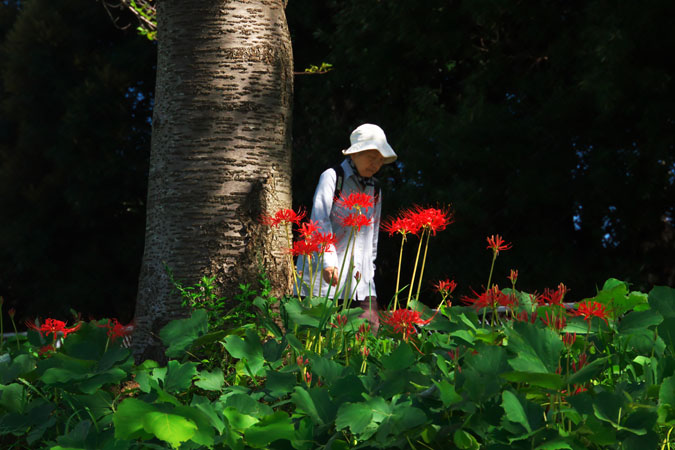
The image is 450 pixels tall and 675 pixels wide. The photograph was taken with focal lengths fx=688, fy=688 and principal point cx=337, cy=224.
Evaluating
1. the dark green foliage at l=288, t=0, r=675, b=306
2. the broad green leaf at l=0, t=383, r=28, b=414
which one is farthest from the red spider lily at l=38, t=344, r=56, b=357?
the dark green foliage at l=288, t=0, r=675, b=306

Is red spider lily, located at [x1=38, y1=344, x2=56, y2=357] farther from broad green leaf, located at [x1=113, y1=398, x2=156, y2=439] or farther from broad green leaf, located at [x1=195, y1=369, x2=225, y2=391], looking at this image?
broad green leaf, located at [x1=113, y1=398, x2=156, y2=439]

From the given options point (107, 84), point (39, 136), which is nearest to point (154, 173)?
point (107, 84)

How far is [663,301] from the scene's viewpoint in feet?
6.81

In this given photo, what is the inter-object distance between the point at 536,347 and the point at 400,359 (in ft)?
1.12

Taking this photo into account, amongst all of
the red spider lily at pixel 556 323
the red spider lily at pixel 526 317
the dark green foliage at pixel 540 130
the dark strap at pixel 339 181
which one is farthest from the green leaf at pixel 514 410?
the dark green foliage at pixel 540 130

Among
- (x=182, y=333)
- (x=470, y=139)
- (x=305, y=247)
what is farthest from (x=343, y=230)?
(x=470, y=139)

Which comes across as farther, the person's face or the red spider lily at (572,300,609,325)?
the person's face

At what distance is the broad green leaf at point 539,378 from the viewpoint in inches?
54.7

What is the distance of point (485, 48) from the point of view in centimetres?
922

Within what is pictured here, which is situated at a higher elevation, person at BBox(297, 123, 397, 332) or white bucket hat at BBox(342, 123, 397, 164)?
white bucket hat at BBox(342, 123, 397, 164)

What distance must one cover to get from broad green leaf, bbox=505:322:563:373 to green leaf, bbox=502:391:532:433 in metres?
0.12

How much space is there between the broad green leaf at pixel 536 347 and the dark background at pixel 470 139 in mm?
4397

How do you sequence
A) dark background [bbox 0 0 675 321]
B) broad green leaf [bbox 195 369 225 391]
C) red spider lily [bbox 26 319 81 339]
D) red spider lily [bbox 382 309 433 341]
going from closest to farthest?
1. broad green leaf [bbox 195 369 225 391]
2. red spider lily [bbox 382 309 433 341]
3. red spider lily [bbox 26 319 81 339]
4. dark background [bbox 0 0 675 321]

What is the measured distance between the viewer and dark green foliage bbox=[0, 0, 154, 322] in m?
13.1
